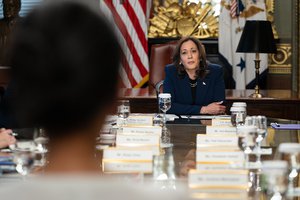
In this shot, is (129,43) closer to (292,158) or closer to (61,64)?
(292,158)

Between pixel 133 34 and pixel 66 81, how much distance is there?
738cm

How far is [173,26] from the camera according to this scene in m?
8.82

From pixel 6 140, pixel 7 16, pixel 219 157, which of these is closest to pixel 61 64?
pixel 219 157

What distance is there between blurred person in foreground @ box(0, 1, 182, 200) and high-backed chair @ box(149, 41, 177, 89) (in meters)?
A: 6.21

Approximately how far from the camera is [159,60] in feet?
24.5

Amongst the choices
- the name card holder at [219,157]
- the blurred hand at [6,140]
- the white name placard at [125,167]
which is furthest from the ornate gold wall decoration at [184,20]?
the white name placard at [125,167]

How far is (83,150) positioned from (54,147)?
0.04m

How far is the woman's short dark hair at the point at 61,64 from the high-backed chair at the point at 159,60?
6221 millimetres

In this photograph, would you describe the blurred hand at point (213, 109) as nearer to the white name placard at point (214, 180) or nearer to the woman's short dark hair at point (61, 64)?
the white name placard at point (214, 180)

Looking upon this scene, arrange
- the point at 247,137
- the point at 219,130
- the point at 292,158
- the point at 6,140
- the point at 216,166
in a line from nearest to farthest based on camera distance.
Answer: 1. the point at 216,166
2. the point at 292,158
3. the point at 247,137
4. the point at 6,140
5. the point at 219,130

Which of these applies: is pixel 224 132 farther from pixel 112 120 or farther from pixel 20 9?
pixel 20 9

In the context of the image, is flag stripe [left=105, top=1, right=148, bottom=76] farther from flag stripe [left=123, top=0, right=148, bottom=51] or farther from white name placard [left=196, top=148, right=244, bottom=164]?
white name placard [left=196, top=148, right=244, bottom=164]

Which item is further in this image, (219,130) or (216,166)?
(219,130)

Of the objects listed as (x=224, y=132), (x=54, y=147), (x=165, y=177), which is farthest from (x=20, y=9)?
(x=54, y=147)
